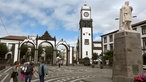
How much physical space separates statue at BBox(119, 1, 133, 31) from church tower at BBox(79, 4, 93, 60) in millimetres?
68812

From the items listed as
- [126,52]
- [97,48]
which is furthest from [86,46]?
[126,52]

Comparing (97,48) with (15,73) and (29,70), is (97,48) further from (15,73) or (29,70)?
(15,73)

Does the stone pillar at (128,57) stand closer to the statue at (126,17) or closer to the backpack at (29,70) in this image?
the statue at (126,17)

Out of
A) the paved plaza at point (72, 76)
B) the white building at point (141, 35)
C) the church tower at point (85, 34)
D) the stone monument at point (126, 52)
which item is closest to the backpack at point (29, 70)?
the paved plaza at point (72, 76)

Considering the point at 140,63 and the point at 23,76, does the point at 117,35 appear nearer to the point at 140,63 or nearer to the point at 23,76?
the point at 140,63

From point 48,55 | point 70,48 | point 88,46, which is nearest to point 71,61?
point 70,48

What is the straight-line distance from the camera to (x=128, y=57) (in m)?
14.7

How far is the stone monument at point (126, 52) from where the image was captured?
1469 cm

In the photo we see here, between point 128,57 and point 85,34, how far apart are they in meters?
71.6

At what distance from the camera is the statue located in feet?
51.5

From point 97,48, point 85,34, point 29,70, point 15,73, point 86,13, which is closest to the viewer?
point 15,73

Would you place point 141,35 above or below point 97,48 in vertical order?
above

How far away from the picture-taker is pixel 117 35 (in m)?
16.0

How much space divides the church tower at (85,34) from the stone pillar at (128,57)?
69.1 meters
